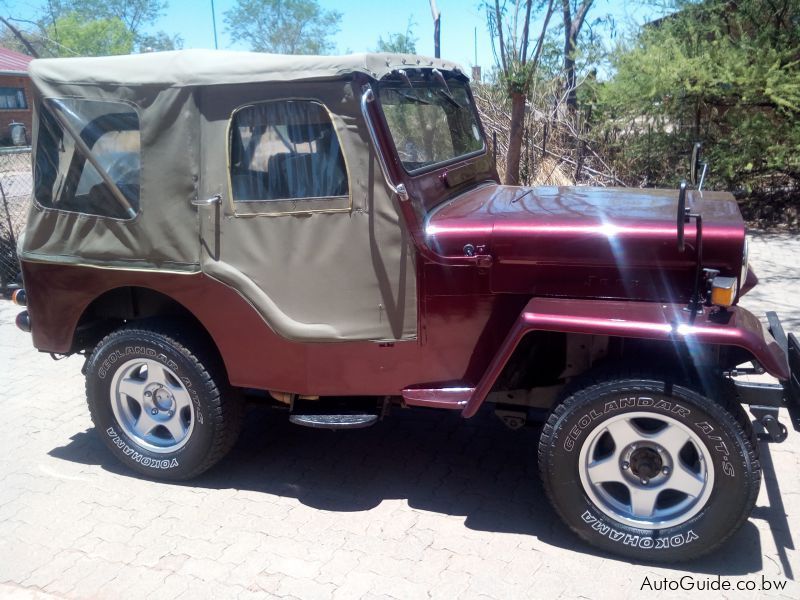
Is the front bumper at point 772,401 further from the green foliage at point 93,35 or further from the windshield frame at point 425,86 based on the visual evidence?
the green foliage at point 93,35

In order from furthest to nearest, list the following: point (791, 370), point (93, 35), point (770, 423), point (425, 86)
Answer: point (93, 35) → point (425, 86) → point (791, 370) → point (770, 423)

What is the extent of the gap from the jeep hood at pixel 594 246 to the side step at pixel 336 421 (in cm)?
89

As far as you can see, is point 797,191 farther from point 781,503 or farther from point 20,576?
point 20,576

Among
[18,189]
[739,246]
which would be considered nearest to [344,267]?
[739,246]

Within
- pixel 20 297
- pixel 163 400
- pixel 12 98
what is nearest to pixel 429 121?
pixel 163 400

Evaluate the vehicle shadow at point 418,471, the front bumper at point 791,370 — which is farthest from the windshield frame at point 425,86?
the front bumper at point 791,370

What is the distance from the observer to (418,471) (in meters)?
3.94

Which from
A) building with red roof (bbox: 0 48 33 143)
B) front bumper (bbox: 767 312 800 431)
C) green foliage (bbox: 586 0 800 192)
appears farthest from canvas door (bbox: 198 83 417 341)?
building with red roof (bbox: 0 48 33 143)

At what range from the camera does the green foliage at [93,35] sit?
1663 inches

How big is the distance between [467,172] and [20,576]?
9.77ft

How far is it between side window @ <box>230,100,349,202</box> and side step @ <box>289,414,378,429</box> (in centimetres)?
106

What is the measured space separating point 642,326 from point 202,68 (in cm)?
225

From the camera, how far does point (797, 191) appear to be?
1000 cm

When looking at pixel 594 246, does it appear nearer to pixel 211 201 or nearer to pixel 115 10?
pixel 211 201
